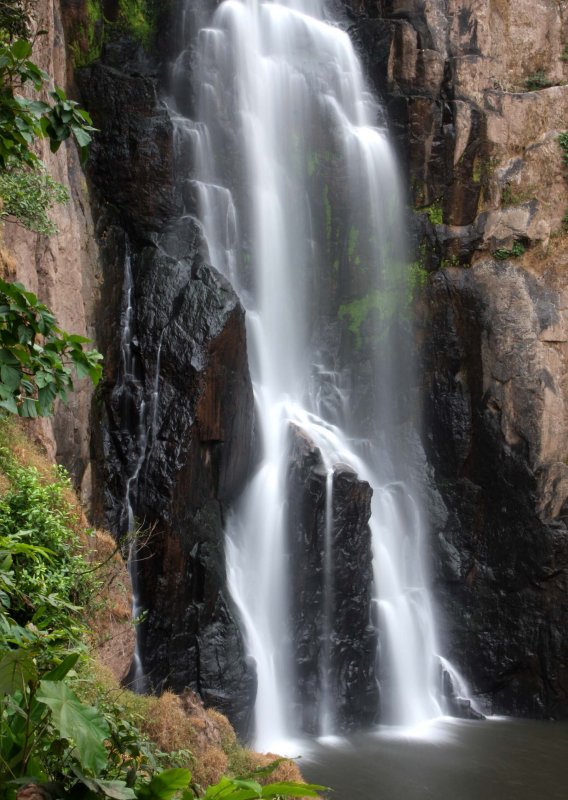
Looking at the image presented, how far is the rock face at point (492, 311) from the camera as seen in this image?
15969mm

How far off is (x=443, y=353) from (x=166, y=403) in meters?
7.74

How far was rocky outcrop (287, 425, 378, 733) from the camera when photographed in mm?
13359

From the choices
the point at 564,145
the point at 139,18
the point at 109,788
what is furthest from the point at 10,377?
the point at 564,145

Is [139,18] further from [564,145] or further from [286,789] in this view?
[286,789]

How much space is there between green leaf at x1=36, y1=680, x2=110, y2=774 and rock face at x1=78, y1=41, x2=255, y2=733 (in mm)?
9863

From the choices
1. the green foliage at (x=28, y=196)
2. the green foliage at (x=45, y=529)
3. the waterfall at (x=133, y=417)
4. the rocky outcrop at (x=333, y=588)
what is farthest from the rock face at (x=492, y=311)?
the green foliage at (x=45, y=529)

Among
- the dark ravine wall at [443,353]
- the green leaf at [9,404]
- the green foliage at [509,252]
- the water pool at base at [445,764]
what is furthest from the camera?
the green foliage at [509,252]

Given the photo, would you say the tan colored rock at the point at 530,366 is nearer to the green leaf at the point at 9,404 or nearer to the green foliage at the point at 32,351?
the green foliage at the point at 32,351

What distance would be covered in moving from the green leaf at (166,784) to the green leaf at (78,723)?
5.3 inches

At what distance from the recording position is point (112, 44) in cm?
1711

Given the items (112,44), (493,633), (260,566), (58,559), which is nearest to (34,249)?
(58,559)

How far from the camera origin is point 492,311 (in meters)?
17.3

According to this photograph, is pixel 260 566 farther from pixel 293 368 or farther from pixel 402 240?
pixel 402 240

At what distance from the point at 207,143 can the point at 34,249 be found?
26.2 feet
